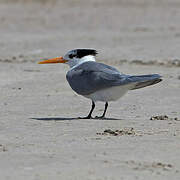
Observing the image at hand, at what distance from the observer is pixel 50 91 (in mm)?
11828

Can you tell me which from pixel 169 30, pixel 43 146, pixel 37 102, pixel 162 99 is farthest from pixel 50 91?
pixel 169 30

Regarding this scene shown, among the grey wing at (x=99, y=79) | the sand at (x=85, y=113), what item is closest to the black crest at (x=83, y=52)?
the grey wing at (x=99, y=79)

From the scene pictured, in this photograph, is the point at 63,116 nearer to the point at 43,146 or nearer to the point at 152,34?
the point at 43,146

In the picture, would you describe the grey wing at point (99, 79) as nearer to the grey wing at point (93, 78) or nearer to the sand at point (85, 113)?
the grey wing at point (93, 78)

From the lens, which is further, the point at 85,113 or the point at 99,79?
the point at 85,113

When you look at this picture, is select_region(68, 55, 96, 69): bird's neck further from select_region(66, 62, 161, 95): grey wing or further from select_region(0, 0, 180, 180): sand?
select_region(0, 0, 180, 180): sand

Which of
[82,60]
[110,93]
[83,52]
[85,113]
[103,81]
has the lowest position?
[85,113]

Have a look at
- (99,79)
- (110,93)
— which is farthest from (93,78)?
(110,93)

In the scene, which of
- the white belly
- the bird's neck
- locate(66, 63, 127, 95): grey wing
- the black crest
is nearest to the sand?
the white belly

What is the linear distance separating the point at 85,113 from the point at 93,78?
97 centimetres

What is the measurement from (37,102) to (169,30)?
14182 millimetres

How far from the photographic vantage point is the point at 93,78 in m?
9.02

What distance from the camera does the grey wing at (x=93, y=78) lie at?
887 cm

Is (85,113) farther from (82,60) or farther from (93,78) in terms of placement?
(93,78)
